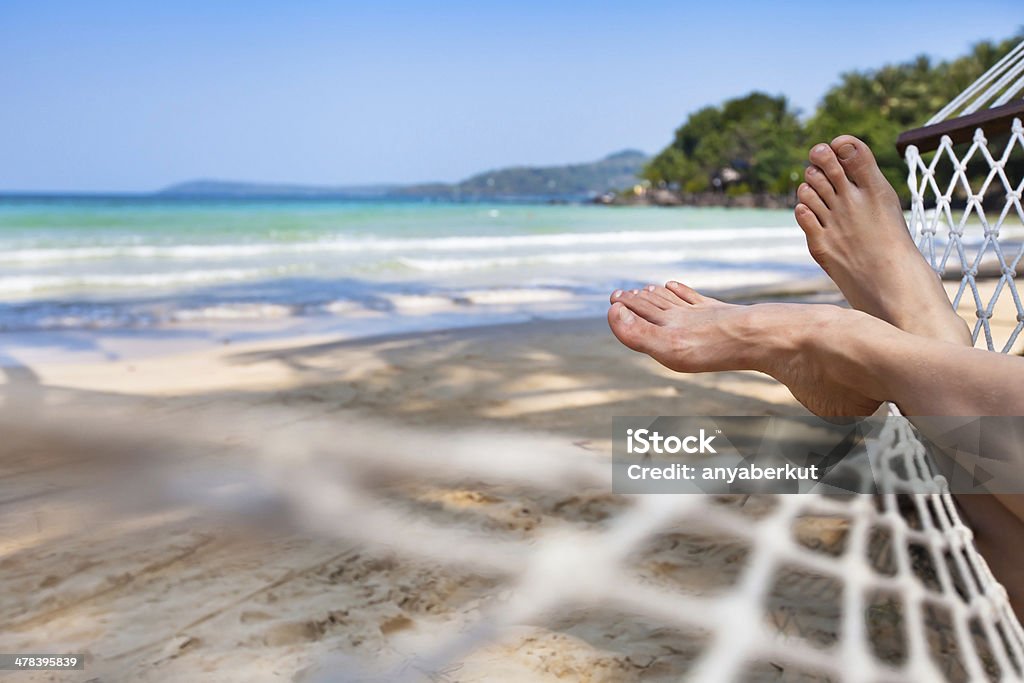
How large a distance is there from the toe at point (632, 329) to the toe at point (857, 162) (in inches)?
20.4

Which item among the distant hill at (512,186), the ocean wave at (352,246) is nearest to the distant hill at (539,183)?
the distant hill at (512,186)

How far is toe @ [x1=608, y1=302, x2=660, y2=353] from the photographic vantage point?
1.17m

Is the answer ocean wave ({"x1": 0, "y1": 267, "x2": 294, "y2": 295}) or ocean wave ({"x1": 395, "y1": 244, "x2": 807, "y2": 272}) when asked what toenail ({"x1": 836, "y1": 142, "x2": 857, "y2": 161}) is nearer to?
ocean wave ({"x1": 0, "y1": 267, "x2": 294, "y2": 295})

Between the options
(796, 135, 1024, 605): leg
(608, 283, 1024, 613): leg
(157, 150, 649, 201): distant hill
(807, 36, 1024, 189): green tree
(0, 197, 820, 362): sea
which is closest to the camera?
(608, 283, 1024, 613): leg

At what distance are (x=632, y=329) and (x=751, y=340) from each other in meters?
0.21

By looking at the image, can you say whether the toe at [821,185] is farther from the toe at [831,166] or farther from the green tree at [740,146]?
the green tree at [740,146]

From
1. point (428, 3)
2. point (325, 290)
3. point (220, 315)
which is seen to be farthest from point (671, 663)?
point (428, 3)

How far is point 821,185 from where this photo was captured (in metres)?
1.44

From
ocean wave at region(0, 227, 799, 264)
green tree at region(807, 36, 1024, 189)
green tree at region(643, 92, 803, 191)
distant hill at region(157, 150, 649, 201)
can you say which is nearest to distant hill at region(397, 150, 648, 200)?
distant hill at region(157, 150, 649, 201)

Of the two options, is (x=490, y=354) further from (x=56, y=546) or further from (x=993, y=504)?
(x=993, y=504)

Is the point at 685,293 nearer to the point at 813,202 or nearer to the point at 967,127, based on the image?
the point at 813,202

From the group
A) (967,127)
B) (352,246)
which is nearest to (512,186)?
(352,246)

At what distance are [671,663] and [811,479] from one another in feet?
2.43

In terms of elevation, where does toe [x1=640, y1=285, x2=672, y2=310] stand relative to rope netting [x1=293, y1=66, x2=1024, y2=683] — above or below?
above
